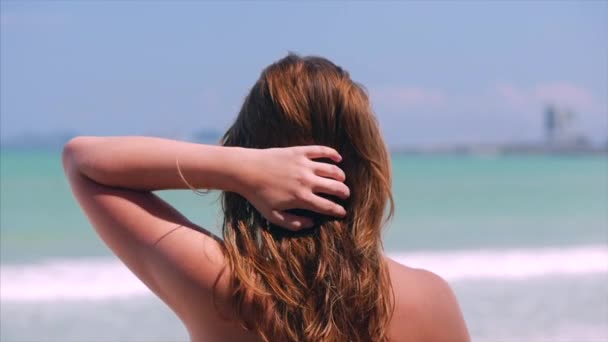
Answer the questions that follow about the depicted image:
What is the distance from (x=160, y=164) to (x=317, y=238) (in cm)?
32

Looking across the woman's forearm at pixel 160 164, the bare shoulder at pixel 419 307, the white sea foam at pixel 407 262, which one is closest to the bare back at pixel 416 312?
the bare shoulder at pixel 419 307

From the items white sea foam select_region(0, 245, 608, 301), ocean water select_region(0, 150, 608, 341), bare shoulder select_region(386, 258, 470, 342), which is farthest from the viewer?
white sea foam select_region(0, 245, 608, 301)

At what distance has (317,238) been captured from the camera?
64.5 inches

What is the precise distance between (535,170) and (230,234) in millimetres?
40167

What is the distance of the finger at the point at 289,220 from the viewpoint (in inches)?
62.7

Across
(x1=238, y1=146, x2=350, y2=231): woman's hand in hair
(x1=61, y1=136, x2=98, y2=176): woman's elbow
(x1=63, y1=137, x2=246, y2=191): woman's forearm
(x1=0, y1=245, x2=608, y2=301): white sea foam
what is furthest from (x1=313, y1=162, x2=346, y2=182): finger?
(x1=0, y1=245, x2=608, y2=301): white sea foam

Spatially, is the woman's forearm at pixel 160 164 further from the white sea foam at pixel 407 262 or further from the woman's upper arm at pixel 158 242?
the white sea foam at pixel 407 262

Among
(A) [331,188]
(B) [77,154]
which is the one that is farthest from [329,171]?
(B) [77,154]

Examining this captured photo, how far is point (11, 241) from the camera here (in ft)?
42.0

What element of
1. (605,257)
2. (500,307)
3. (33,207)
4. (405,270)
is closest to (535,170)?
(33,207)

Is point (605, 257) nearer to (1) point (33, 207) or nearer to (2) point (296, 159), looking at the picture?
(2) point (296, 159)

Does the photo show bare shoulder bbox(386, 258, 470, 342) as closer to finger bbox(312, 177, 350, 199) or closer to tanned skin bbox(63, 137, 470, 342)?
tanned skin bbox(63, 137, 470, 342)

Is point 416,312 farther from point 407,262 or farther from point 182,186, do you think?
point 407,262

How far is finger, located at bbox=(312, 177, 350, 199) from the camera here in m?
1.59
